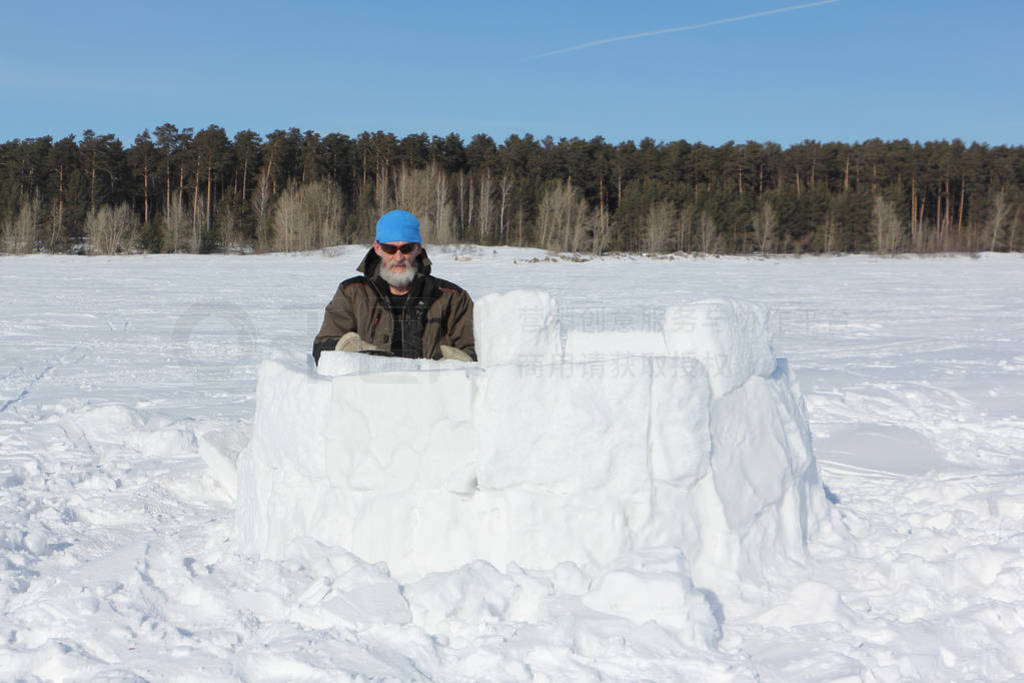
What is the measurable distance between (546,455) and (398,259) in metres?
1.69

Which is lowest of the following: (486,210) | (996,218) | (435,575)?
(435,575)

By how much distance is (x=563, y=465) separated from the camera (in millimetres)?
2994

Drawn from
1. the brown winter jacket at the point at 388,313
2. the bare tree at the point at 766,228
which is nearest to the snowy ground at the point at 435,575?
Answer: the brown winter jacket at the point at 388,313

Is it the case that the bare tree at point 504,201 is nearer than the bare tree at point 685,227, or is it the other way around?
the bare tree at point 685,227

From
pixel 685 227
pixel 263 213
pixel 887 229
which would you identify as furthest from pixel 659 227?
pixel 263 213

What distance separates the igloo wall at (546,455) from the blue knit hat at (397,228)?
923mm

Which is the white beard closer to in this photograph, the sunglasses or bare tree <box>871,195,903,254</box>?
the sunglasses

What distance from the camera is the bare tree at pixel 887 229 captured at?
149 ft

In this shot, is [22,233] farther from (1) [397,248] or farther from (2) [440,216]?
(1) [397,248]

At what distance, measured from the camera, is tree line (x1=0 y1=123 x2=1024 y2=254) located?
1560 inches

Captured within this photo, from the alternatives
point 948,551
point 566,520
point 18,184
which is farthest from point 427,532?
point 18,184

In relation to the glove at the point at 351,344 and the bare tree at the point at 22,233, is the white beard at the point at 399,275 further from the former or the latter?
the bare tree at the point at 22,233

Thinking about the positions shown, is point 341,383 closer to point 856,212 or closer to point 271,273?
point 271,273

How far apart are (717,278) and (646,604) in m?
22.5
